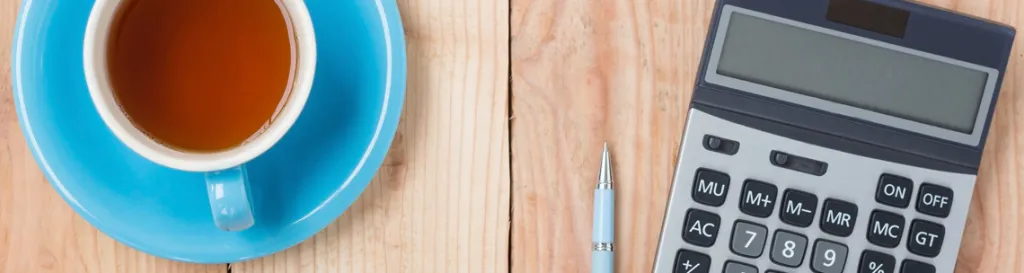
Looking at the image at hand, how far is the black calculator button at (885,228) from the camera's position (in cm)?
48

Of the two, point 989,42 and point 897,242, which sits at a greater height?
point 989,42

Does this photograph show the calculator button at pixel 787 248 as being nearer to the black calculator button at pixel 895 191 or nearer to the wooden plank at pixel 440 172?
the black calculator button at pixel 895 191

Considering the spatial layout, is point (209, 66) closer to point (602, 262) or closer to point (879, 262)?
point (602, 262)

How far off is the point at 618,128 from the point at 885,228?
15cm

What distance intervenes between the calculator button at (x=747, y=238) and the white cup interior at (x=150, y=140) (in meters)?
0.23

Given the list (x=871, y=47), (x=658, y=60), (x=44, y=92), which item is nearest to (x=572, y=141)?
(x=658, y=60)

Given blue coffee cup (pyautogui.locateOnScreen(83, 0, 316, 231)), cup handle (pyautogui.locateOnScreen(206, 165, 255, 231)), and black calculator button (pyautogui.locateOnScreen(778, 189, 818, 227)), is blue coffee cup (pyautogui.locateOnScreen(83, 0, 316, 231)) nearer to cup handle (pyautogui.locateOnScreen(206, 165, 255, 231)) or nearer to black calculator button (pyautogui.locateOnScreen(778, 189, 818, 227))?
cup handle (pyautogui.locateOnScreen(206, 165, 255, 231))

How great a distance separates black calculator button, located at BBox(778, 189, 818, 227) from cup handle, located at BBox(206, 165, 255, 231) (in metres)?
0.27

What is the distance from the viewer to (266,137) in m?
0.44

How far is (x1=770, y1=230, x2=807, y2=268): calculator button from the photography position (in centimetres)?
48

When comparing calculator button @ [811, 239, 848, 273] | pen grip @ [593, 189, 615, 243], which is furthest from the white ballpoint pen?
calculator button @ [811, 239, 848, 273]

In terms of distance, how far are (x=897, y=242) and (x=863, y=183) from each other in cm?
4

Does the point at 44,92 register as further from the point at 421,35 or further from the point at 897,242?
the point at 897,242

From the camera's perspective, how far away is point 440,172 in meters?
0.52
